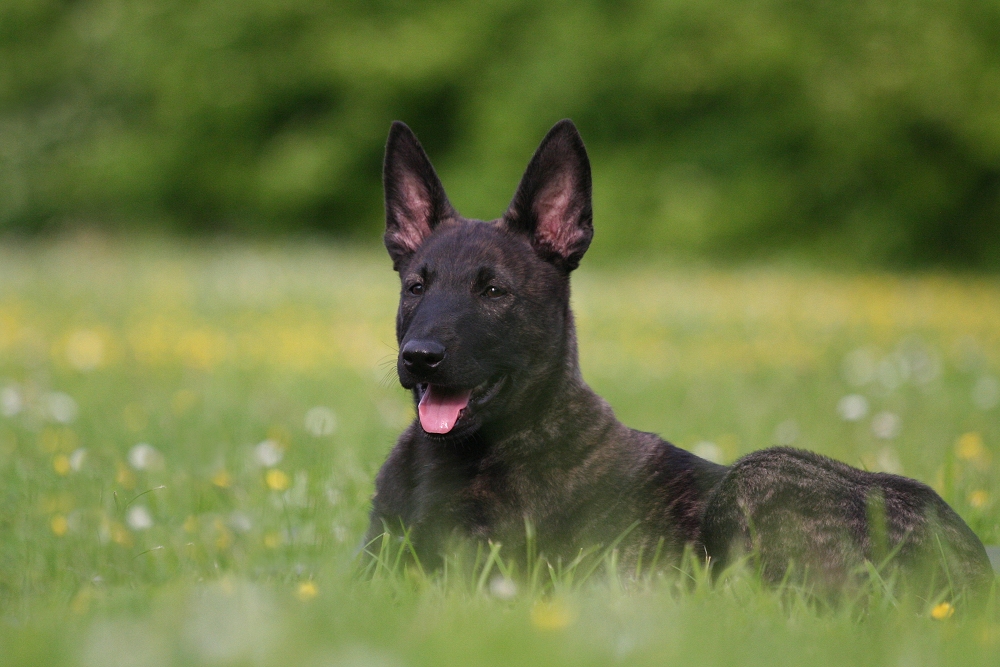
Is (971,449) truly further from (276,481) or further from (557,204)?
(276,481)

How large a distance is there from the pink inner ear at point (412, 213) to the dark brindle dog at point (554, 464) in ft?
0.38

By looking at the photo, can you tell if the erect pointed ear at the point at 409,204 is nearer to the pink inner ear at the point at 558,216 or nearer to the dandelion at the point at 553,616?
the pink inner ear at the point at 558,216

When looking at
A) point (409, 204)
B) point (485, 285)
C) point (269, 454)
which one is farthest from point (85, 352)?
point (485, 285)

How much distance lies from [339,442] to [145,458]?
3.33ft

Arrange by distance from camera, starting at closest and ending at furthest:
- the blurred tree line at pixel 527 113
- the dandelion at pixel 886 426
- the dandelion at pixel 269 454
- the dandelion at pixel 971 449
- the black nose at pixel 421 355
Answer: the black nose at pixel 421 355
the dandelion at pixel 269 454
the dandelion at pixel 971 449
the dandelion at pixel 886 426
the blurred tree line at pixel 527 113

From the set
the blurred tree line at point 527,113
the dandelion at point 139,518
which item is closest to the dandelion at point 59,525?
the dandelion at point 139,518

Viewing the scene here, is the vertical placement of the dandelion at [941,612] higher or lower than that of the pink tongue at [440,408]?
lower

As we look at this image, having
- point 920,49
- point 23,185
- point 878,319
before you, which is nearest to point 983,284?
point 920,49

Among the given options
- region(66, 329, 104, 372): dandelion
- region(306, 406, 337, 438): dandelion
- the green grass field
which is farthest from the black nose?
region(66, 329, 104, 372): dandelion

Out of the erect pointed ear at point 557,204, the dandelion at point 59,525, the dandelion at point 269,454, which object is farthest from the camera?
the dandelion at point 269,454

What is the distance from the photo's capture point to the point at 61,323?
9094mm

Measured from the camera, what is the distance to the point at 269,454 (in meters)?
4.43

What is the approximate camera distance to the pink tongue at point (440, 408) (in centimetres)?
333

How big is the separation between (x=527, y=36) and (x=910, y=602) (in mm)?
21648
